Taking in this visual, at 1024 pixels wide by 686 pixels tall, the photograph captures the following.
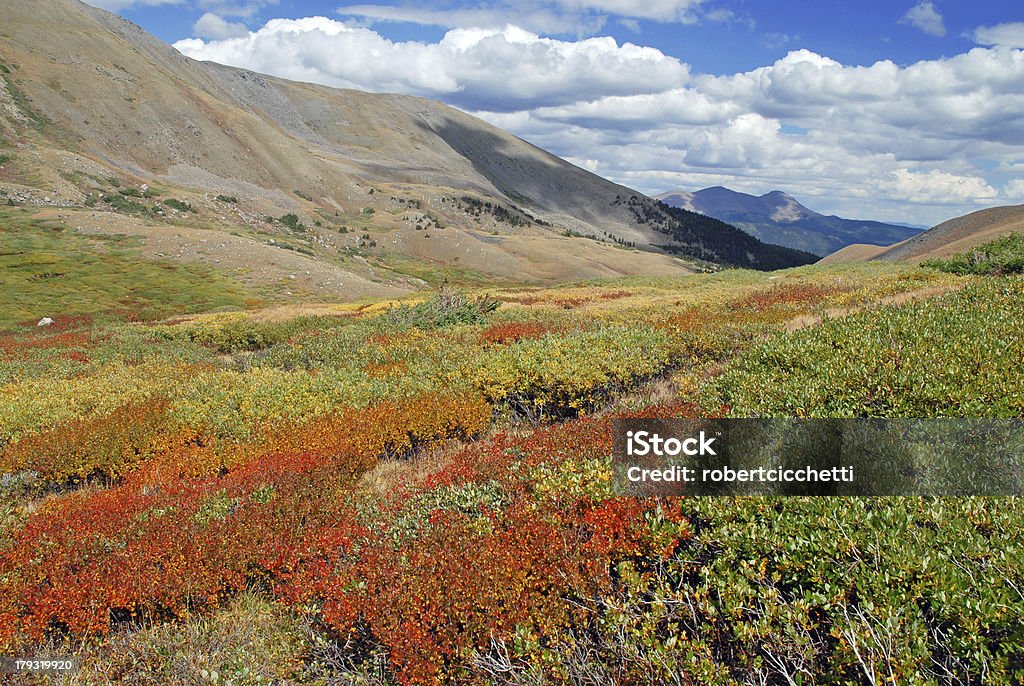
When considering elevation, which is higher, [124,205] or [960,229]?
[960,229]

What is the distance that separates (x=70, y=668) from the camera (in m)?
6.30

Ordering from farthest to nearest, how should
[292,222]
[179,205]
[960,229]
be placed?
[292,222], [179,205], [960,229]

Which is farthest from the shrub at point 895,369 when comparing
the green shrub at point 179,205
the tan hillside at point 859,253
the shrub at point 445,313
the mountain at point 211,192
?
the green shrub at point 179,205

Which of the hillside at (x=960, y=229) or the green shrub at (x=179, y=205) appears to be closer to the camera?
the hillside at (x=960, y=229)

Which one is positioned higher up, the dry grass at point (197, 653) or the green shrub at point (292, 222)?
the green shrub at point (292, 222)

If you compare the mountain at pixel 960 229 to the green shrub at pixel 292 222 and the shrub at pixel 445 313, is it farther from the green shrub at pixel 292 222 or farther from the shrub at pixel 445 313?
the green shrub at pixel 292 222

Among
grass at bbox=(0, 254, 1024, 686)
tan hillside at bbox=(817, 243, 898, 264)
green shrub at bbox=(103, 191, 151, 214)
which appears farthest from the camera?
green shrub at bbox=(103, 191, 151, 214)

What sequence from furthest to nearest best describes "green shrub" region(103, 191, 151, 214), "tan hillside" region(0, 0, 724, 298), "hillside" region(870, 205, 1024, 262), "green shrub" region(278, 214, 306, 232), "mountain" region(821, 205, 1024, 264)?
"green shrub" region(278, 214, 306, 232) → "green shrub" region(103, 191, 151, 214) → "tan hillside" region(0, 0, 724, 298) → "hillside" region(870, 205, 1024, 262) → "mountain" region(821, 205, 1024, 264)

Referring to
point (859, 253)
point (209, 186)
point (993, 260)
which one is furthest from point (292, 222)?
point (993, 260)

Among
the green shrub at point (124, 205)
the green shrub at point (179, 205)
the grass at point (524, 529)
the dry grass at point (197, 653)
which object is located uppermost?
the green shrub at point (179, 205)

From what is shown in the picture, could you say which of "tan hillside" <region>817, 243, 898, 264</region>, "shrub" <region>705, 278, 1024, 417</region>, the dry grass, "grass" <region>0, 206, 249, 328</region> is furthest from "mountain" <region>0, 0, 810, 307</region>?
the dry grass

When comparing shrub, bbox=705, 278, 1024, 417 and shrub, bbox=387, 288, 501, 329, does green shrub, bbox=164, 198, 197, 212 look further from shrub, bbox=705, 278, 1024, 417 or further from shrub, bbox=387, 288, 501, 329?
shrub, bbox=705, 278, 1024, 417

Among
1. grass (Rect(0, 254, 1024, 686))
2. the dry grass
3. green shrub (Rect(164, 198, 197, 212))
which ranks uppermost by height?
green shrub (Rect(164, 198, 197, 212))

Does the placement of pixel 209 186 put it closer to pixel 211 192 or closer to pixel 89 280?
pixel 211 192
